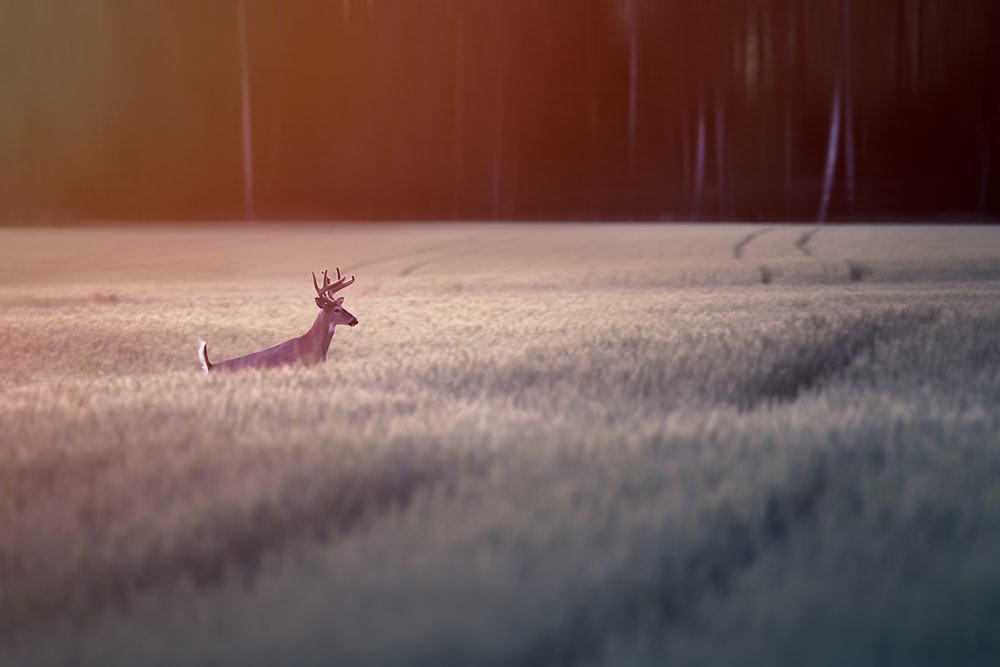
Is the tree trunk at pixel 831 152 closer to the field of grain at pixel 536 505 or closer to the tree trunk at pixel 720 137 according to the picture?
the tree trunk at pixel 720 137

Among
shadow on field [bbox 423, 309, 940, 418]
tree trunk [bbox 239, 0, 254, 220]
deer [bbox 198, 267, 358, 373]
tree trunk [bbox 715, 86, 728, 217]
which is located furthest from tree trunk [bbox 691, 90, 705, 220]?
shadow on field [bbox 423, 309, 940, 418]

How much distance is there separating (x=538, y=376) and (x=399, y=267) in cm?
1008

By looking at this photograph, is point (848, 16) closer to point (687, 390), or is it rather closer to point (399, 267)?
point (399, 267)

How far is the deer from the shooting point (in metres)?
6.10

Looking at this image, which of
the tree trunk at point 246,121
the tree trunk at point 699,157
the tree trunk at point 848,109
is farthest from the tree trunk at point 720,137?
the tree trunk at point 246,121

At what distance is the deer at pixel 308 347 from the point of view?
6098 mm

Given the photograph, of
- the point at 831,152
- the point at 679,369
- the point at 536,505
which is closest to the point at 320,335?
the point at 679,369

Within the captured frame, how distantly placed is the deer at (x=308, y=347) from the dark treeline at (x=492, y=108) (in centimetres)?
2027

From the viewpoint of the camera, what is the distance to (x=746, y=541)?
2.47 metres

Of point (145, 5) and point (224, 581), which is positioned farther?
point (145, 5)

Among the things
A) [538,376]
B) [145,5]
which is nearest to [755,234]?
[538,376]

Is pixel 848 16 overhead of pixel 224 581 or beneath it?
overhead

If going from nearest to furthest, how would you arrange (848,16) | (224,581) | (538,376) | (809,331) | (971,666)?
1. (971,666)
2. (224,581)
3. (538,376)
4. (809,331)
5. (848,16)

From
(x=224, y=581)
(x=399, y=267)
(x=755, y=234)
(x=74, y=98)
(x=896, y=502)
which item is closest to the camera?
(x=224, y=581)
